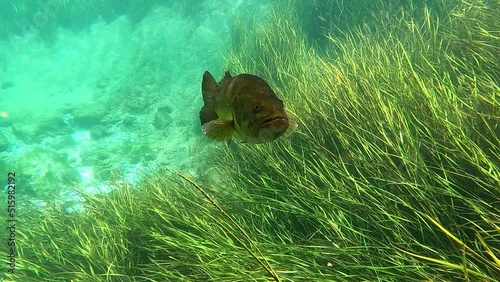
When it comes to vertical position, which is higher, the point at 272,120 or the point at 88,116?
the point at 88,116

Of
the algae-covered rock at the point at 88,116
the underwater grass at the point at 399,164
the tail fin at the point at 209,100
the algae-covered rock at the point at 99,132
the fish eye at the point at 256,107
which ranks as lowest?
the underwater grass at the point at 399,164

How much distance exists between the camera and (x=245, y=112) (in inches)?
44.9

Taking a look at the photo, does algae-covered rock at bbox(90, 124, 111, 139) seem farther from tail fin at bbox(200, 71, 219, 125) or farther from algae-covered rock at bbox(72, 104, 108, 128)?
tail fin at bbox(200, 71, 219, 125)

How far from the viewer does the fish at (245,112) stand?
1.07 metres

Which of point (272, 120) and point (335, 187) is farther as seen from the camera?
point (335, 187)

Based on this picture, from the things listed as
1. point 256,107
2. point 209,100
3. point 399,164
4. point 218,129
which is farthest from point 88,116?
point 256,107

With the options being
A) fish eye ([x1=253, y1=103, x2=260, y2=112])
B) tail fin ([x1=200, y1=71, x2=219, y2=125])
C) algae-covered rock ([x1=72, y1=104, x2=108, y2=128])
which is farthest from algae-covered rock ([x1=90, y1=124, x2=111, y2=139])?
fish eye ([x1=253, y1=103, x2=260, y2=112])

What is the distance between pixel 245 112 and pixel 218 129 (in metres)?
0.11

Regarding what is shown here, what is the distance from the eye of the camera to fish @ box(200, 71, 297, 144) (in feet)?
3.51

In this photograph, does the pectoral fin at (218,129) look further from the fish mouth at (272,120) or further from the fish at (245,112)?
the fish mouth at (272,120)

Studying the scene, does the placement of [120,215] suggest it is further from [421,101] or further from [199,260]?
[421,101]

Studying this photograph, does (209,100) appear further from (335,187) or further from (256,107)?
(335,187)

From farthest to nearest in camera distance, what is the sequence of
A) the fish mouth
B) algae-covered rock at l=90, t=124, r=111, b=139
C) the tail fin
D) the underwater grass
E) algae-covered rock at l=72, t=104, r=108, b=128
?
algae-covered rock at l=72, t=104, r=108, b=128 → algae-covered rock at l=90, t=124, r=111, b=139 → the underwater grass → the tail fin → the fish mouth

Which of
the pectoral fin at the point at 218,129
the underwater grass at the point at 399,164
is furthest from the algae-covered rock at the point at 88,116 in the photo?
the pectoral fin at the point at 218,129
